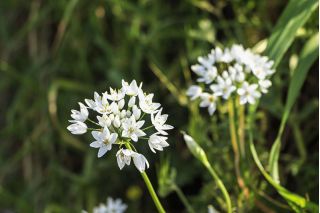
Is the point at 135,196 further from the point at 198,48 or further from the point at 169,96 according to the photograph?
the point at 198,48

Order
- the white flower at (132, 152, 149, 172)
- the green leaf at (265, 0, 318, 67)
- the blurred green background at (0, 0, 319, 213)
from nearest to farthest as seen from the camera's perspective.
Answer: the white flower at (132, 152, 149, 172)
the green leaf at (265, 0, 318, 67)
the blurred green background at (0, 0, 319, 213)

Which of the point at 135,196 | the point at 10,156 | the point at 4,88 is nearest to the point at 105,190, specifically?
the point at 135,196

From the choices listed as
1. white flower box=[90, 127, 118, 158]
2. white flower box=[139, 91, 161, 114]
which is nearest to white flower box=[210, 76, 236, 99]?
white flower box=[139, 91, 161, 114]

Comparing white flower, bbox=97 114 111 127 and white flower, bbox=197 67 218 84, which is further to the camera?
white flower, bbox=197 67 218 84

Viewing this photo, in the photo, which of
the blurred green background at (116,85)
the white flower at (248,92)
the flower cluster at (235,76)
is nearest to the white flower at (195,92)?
the flower cluster at (235,76)

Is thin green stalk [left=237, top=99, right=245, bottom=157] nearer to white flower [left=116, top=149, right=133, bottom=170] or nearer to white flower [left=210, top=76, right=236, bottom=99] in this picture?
white flower [left=210, top=76, right=236, bottom=99]

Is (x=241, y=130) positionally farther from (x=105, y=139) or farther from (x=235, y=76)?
(x=105, y=139)
